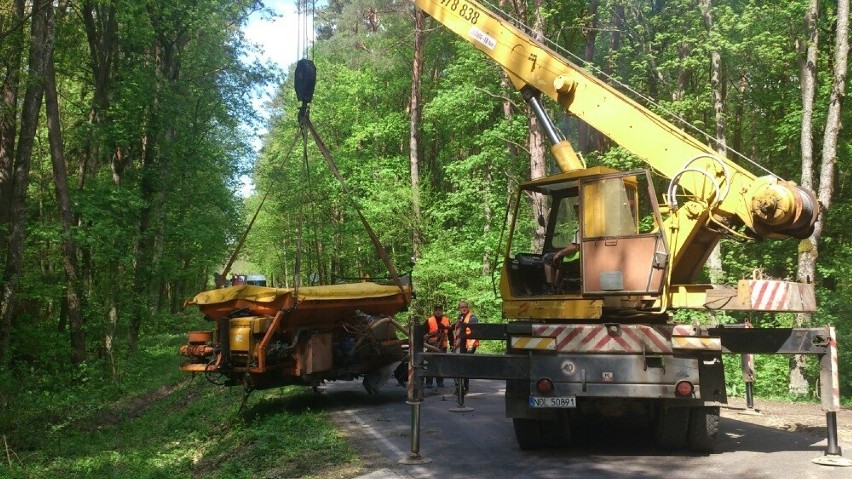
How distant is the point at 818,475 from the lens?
664cm

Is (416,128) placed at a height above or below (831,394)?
above

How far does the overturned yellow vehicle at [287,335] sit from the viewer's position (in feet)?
34.6

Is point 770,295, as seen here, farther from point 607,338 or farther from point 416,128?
point 416,128

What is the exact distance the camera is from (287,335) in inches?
436

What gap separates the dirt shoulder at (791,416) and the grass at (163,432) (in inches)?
243

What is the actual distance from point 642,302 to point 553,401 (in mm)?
1636

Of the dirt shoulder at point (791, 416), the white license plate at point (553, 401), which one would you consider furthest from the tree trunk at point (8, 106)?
the dirt shoulder at point (791, 416)

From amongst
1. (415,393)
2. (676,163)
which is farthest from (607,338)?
(676,163)

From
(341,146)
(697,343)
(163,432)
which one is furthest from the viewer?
(341,146)

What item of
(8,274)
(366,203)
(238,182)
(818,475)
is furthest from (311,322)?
(238,182)

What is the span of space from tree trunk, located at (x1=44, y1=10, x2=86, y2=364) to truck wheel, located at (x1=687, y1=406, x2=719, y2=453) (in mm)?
15268

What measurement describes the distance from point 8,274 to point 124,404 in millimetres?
4196

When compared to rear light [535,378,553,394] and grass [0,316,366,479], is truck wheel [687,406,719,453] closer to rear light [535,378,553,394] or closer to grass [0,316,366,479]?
rear light [535,378,553,394]

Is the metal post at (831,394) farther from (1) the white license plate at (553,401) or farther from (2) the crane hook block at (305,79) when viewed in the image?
(2) the crane hook block at (305,79)
